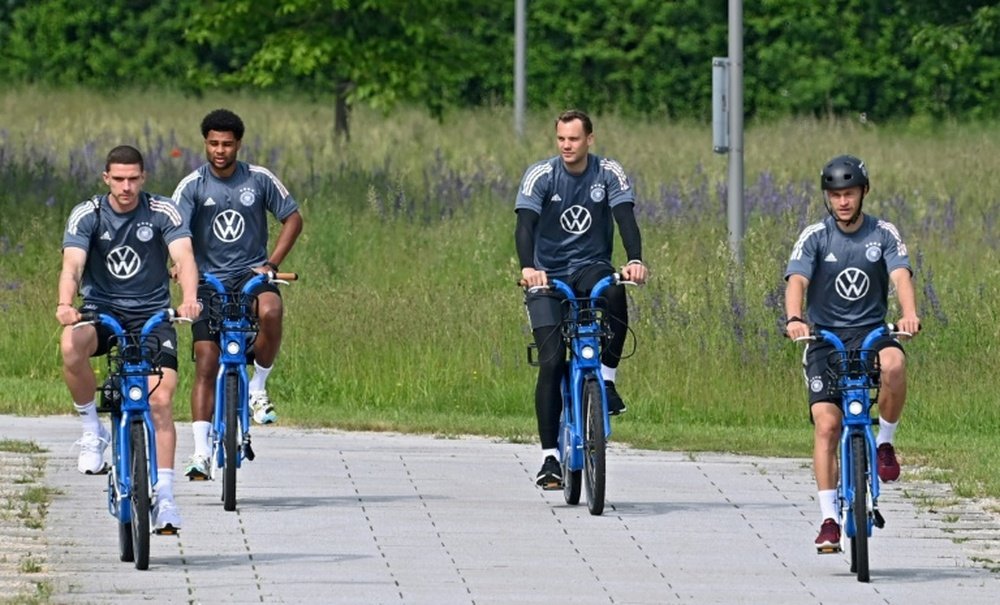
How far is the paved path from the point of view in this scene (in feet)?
31.9

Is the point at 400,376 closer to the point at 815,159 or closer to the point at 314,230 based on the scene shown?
the point at 314,230

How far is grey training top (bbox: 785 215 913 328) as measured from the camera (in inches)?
411

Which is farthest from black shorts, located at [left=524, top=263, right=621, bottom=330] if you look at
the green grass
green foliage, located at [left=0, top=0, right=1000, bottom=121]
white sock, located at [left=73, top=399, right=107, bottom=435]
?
green foliage, located at [left=0, top=0, right=1000, bottom=121]

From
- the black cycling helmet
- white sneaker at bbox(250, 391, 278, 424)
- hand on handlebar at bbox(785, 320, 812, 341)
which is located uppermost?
the black cycling helmet

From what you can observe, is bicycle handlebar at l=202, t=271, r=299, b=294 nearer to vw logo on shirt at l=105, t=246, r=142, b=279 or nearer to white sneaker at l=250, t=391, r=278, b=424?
white sneaker at l=250, t=391, r=278, b=424

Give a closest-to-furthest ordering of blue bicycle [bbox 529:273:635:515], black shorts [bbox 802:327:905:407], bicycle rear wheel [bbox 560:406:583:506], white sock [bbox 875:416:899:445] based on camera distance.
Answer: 1. black shorts [bbox 802:327:905:407]
2. white sock [bbox 875:416:899:445]
3. blue bicycle [bbox 529:273:635:515]
4. bicycle rear wheel [bbox 560:406:583:506]

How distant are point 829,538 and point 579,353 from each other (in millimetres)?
2160

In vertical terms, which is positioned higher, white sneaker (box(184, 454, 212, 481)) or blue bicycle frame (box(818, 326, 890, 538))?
blue bicycle frame (box(818, 326, 890, 538))

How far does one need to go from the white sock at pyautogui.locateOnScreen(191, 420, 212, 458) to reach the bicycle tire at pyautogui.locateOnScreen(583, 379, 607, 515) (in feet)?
6.22

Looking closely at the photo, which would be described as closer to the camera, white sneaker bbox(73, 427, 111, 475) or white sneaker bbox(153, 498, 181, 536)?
white sneaker bbox(153, 498, 181, 536)

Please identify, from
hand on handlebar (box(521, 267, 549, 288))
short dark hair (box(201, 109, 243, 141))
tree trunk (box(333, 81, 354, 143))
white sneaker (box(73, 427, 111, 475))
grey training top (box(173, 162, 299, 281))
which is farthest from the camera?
tree trunk (box(333, 81, 354, 143))

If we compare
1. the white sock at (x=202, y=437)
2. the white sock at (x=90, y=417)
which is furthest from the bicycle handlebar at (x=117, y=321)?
the white sock at (x=202, y=437)

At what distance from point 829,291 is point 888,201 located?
15274 mm

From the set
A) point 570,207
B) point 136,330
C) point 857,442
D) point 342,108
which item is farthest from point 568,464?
point 342,108
